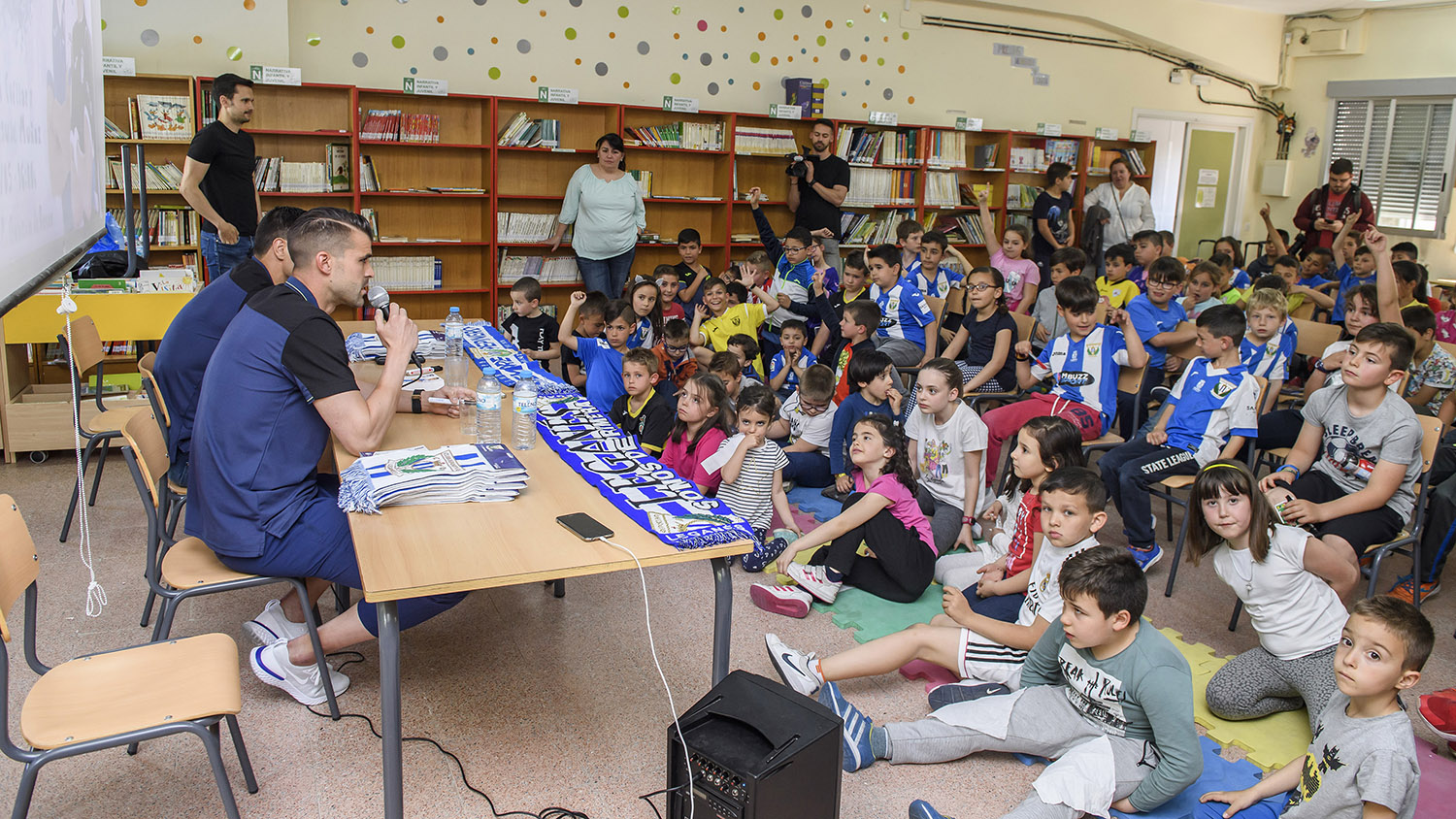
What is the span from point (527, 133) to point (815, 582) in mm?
4730

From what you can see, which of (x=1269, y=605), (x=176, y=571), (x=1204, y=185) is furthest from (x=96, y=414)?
(x=1204, y=185)

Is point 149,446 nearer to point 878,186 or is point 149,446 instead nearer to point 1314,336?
point 1314,336

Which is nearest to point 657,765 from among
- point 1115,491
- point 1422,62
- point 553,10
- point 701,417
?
point 701,417

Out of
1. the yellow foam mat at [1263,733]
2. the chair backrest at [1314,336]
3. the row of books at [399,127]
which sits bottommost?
the yellow foam mat at [1263,733]

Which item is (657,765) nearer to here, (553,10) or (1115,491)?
(1115,491)

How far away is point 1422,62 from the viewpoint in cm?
973

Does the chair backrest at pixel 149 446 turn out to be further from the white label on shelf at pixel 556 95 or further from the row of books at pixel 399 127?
the white label on shelf at pixel 556 95

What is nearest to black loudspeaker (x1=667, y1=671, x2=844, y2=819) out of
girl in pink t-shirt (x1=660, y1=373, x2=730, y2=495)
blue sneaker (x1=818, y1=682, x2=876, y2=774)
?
blue sneaker (x1=818, y1=682, x2=876, y2=774)

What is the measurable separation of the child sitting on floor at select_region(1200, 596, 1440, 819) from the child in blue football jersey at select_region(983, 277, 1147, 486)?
2.34m

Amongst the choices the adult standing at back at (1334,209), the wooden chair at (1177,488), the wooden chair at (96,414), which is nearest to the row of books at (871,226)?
the adult standing at back at (1334,209)

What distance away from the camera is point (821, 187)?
25.8 feet

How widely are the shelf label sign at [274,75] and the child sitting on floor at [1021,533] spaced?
497 centimetres

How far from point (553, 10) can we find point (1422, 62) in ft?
27.9

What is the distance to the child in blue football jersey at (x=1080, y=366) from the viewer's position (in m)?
4.47
